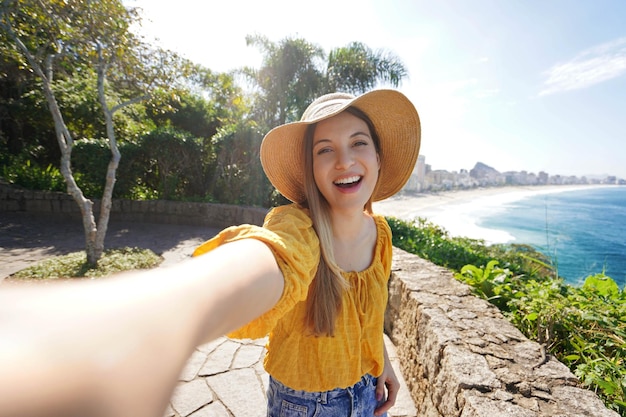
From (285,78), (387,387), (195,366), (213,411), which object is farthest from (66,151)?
(285,78)

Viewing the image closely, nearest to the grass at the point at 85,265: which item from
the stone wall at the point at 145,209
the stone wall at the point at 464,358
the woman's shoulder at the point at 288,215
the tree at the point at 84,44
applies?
the tree at the point at 84,44

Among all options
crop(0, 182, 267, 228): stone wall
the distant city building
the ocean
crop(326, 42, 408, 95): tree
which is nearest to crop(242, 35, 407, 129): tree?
crop(326, 42, 408, 95): tree

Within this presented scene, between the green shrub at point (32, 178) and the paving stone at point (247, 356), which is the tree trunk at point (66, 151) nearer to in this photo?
the paving stone at point (247, 356)

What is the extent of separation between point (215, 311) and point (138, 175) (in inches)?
387

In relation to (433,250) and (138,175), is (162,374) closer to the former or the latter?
(433,250)

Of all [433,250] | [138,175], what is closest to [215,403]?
[433,250]

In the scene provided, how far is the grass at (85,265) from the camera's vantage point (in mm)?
4375

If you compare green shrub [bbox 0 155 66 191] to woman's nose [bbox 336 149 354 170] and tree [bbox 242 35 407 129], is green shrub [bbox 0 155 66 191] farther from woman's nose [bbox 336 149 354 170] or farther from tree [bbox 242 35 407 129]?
woman's nose [bbox 336 149 354 170]

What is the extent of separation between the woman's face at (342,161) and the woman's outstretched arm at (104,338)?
0.76 m

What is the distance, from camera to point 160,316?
0.45 m

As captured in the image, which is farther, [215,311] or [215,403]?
[215,403]

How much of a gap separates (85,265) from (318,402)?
5.20 m

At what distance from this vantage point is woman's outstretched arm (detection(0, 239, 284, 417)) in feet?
0.91

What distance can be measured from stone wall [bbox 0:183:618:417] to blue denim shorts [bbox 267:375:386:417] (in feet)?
2.04
